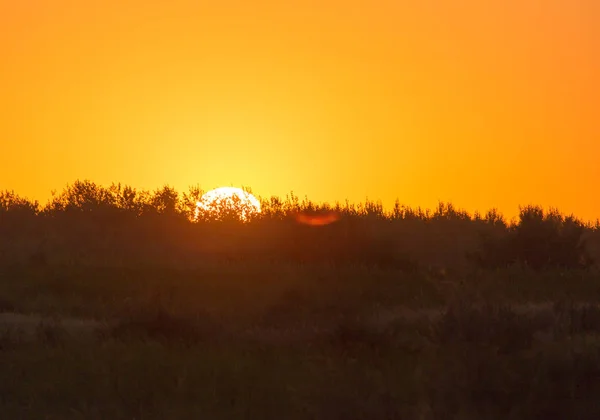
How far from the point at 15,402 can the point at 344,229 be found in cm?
2681

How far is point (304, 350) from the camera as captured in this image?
16938mm

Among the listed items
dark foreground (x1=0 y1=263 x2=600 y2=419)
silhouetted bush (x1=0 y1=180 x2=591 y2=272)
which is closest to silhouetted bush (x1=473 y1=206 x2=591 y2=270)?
silhouetted bush (x1=0 y1=180 x2=591 y2=272)

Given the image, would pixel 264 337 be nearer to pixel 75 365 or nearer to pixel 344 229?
pixel 75 365

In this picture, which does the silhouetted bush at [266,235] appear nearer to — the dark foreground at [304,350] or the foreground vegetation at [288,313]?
the foreground vegetation at [288,313]

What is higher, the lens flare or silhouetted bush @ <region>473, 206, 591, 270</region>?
the lens flare

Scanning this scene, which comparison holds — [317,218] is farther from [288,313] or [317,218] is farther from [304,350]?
[304,350]

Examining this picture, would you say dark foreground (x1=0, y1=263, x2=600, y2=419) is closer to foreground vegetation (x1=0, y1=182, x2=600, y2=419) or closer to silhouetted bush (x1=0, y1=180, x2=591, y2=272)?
foreground vegetation (x1=0, y1=182, x2=600, y2=419)

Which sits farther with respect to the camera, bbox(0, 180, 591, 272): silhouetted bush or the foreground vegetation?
bbox(0, 180, 591, 272): silhouetted bush

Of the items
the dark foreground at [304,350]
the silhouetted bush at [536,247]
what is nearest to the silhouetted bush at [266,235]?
the silhouetted bush at [536,247]

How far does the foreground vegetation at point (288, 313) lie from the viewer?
12.3 m

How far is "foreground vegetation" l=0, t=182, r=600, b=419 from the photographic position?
12328 mm

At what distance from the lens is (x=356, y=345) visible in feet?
58.7

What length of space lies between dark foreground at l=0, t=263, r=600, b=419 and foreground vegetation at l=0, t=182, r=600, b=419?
48 mm

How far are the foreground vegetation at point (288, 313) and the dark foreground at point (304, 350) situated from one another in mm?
48
